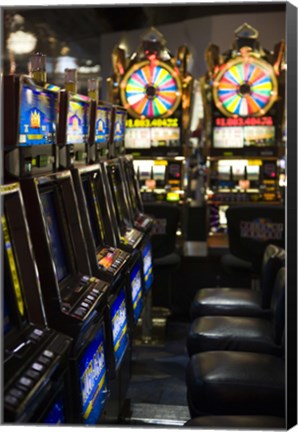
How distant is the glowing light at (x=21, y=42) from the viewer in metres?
10.2

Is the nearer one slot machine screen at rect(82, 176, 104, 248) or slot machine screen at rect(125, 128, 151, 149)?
slot machine screen at rect(82, 176, 104, 248)

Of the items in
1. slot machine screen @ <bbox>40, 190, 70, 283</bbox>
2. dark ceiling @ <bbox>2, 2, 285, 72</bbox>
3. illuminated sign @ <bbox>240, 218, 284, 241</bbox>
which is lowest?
illuminated sign @ <bbox>240, 218, 284, 241</bbox>

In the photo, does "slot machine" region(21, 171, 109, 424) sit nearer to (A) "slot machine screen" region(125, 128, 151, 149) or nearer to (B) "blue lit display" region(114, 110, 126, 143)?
(B) "blue lit display" region(114, 110, 126, 143)

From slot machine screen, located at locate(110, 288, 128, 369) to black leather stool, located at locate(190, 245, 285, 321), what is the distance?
77 cm

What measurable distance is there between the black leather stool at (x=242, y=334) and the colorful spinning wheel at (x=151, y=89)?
350 centimetres

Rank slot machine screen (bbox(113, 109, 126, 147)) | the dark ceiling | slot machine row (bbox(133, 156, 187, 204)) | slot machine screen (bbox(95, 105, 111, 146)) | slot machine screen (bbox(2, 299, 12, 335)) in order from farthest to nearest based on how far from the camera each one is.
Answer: the dark ceiling, slot machine row (bbox(133, 156, 187, 204)), slot machine screen (bbox(113, 109, 126, 147)), slot machine screen (bbox(95, 105, 111, 146)), slot machine screen (bbox(2, 299, 12, 335))

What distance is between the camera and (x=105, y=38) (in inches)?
419

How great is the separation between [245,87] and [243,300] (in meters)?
3.19

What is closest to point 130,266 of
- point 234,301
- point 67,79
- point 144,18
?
point 234,301

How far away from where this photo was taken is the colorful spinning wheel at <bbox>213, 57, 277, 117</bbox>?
21.5 ft

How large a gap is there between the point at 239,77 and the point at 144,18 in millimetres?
3990

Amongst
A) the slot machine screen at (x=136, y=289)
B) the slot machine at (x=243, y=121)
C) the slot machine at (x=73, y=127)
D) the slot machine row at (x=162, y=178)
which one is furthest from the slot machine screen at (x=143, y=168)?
the slot machine at (x=73, y=127)

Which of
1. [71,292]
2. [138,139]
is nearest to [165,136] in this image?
[138,139]

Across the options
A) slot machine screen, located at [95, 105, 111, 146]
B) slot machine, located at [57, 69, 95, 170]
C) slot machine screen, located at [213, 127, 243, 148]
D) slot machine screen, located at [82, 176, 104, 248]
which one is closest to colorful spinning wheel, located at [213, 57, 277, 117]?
slot machine screen, located at [213, 127, 243, 148]
